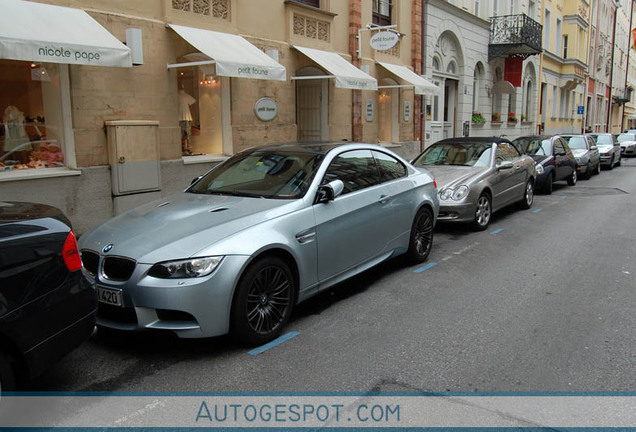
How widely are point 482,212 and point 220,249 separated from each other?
20.9ft

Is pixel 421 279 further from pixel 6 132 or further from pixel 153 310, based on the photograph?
pixel 6 132

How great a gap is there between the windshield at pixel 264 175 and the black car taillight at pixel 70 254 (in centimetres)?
199

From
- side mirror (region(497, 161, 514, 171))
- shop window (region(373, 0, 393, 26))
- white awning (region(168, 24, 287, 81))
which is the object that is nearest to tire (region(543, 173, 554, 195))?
side mirror (region(497, 161, 514, 171))

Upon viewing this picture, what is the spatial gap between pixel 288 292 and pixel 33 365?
2.06 m

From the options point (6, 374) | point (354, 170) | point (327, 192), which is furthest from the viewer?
point (354, 170)

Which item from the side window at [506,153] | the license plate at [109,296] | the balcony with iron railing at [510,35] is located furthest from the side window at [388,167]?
the balcony with iron railing at [510,35]

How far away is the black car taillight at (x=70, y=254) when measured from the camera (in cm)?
334

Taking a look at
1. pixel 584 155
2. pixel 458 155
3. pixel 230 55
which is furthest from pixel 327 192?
pixel 584 155

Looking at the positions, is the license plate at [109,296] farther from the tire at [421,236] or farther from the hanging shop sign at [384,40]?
the hanging shop sign at [384,40]

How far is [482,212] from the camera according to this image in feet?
30.6

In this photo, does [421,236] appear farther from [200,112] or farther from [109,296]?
[200,112]

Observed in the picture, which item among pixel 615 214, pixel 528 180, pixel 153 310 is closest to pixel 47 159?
pixel 153 310

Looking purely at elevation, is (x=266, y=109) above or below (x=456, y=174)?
above

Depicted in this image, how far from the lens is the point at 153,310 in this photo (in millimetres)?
4023
